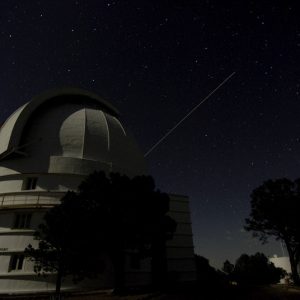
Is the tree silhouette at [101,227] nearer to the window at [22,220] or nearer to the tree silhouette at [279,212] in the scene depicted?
the window at [22,220]

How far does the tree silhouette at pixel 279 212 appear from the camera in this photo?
80.1 ft

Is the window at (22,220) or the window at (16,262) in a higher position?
the window at (22,220)

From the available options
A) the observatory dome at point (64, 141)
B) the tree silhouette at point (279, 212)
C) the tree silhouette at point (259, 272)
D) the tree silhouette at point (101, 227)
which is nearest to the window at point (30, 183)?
the observatory dome at point (64, 141)

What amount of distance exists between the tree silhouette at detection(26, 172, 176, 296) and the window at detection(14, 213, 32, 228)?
5.12 metres

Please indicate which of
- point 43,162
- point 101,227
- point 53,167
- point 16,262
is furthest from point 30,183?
point 101,227

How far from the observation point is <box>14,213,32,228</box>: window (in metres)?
20.6

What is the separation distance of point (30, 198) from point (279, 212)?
2201cm

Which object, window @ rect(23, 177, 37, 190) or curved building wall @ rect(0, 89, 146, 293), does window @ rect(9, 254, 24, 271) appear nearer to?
curved building wall @ rect(0, 89, 146, 293)

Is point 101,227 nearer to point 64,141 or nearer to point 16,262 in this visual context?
point 16,262

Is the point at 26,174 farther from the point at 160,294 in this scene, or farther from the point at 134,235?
the point at 160,294

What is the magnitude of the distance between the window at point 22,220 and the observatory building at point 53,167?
63 mm

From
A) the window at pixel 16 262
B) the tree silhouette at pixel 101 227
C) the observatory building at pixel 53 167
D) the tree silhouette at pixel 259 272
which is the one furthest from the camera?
the tree silhouette at pixel 259 272

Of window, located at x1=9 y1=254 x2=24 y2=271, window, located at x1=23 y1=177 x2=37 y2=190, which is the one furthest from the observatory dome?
window, located at x1=9 y1=254 x2=24 y2=271

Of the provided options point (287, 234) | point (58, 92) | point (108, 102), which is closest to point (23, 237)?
point (58, 92)
